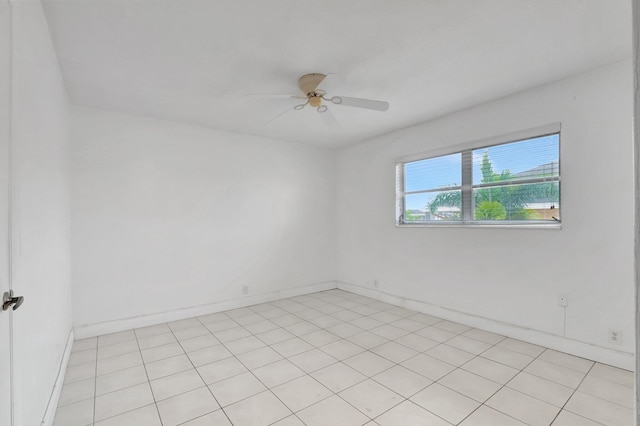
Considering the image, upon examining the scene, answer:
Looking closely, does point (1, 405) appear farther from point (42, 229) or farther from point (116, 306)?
point (116, 306)

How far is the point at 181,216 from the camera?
12.0ft

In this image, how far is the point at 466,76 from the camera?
2533 mm

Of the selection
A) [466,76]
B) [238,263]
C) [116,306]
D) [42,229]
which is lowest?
[116,306]

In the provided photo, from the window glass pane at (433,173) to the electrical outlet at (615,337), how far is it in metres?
1.89

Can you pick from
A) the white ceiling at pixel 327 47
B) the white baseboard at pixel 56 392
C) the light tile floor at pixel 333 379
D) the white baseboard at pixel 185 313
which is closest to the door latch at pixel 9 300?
the white baseboard at pixel 56 392

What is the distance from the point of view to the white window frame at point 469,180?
273cm

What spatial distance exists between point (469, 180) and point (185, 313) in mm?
3864

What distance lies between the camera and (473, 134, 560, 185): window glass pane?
2758mm

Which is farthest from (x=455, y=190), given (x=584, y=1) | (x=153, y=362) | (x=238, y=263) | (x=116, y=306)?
(x=116, y=306)

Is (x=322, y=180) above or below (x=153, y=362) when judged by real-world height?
above

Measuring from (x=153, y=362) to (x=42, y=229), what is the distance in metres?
1.47

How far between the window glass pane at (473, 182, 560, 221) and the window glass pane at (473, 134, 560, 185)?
0.11 m

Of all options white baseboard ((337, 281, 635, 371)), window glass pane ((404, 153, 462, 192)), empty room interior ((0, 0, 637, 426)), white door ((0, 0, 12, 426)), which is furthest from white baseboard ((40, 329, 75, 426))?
window glass pane ((404, 153, 462, 192))

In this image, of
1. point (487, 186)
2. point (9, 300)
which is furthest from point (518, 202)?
point (9, 300)
